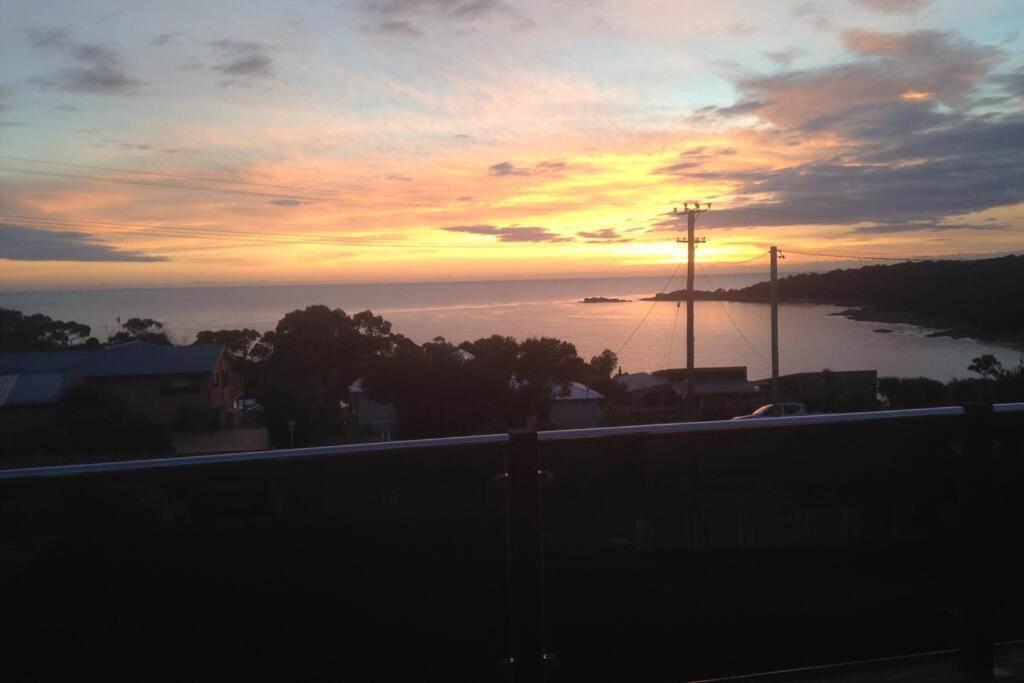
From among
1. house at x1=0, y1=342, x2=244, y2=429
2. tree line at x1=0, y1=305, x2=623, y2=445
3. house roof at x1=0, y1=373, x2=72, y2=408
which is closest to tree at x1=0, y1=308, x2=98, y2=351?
tree line at x1=0, y1=305, x2=623, y2=445

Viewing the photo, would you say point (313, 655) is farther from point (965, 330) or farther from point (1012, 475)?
point (965, 330)

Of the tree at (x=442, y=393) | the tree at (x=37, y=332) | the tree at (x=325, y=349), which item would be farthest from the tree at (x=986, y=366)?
the tree at (x=37, y=332)

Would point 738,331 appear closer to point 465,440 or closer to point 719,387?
point 719,387

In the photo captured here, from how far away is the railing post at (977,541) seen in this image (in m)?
2.51

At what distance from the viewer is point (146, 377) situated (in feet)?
75.9

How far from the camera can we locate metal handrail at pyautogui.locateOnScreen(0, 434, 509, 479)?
1877mm

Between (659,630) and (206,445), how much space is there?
66.6ft

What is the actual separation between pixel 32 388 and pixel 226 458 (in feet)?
70.9

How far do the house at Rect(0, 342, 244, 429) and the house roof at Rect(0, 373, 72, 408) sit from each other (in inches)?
0.9

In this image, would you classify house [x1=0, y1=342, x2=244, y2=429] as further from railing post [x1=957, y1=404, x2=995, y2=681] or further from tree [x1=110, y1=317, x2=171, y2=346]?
railing post [x1=957, y1=404, x2=995, y2=681]

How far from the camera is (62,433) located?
18516 mm

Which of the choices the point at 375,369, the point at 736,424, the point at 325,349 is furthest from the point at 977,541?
the point at 325,349

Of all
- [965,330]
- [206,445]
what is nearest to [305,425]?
[206,445]

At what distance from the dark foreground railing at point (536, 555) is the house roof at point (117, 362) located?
886 inches
